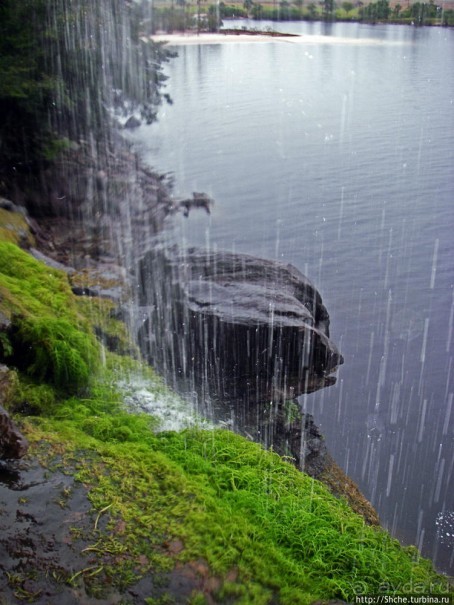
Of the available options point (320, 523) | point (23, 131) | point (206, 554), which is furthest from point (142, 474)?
point (23, 131)

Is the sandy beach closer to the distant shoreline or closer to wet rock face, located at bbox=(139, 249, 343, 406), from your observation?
the distant shoreline

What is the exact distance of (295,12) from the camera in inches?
1398

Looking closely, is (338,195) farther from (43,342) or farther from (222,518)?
(222,518)

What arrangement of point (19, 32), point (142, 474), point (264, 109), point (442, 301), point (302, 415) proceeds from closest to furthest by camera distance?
point (142, 474) < point (302, 415) < point (19, 32) < point (442, 301) < point (264, 109)

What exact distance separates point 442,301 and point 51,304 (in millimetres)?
16237

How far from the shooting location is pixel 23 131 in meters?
17.8

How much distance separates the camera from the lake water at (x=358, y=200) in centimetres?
1600

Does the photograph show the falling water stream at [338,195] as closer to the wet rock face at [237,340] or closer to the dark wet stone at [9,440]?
the wet rock face at [237,340]

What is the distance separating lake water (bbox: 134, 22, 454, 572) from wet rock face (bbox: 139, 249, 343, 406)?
13.6 ft

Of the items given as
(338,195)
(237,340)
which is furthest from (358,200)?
(237,340)

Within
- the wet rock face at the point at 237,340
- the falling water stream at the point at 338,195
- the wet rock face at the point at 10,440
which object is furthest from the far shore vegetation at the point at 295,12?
the wet rock face at the point at 10,440

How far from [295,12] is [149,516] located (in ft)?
119

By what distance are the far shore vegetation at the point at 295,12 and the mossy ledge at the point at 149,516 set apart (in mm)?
23804

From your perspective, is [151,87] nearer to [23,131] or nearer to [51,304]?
[23,131]
